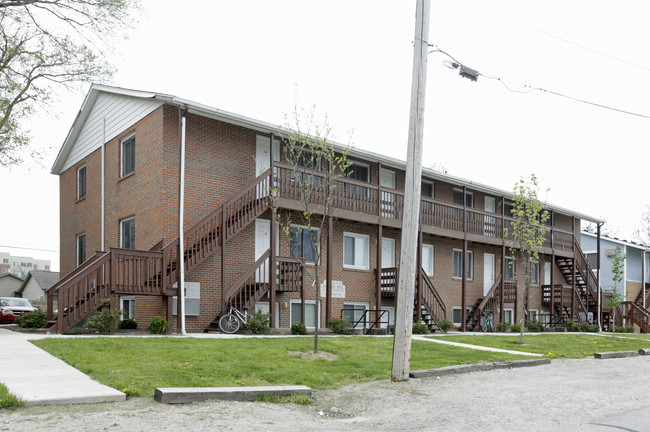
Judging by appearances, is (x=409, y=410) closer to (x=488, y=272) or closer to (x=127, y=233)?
(x=127, y=233)

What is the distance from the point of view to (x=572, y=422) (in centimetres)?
768

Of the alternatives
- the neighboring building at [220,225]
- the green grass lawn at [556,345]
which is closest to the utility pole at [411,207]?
the neighboring building at [220,225]

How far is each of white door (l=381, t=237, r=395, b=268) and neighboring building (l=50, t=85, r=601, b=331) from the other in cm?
6

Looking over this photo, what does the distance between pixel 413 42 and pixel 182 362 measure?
6627 millimetres

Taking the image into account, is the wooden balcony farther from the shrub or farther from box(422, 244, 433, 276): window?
the shrub

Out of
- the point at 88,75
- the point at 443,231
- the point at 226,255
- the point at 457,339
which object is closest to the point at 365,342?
the point at 457,339

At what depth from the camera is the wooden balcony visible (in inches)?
744

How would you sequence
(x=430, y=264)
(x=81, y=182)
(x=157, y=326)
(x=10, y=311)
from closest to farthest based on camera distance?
(x=157, y=326), (x=81, y=182), (x=430, y=264), (x=10, y=311)

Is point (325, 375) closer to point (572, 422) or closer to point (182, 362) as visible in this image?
point (182, 362)

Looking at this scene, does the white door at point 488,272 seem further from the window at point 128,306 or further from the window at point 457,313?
the window at point 128,306

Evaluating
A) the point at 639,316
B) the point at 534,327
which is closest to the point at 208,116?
the point at 534,327

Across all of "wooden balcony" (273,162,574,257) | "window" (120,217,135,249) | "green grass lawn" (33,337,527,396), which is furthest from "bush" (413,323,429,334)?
"window" (120,217,135,249)

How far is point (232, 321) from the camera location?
16984 mm

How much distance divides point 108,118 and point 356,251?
9.95m
